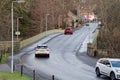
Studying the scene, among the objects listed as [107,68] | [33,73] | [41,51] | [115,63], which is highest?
[115,63]

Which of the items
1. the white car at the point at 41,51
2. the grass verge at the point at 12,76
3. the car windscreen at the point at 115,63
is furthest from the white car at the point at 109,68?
the white car at the point at 41,51

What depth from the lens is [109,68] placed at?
3066cm

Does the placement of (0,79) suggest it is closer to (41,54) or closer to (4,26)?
(41,54)

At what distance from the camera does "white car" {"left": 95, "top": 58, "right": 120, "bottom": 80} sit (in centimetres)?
2964

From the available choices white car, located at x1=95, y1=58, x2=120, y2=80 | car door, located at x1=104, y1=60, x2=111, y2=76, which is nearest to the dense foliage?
white car, located at x1=95, y1=58, x2=120, y2=80

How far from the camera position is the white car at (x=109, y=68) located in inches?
1167

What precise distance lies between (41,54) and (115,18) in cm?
1102

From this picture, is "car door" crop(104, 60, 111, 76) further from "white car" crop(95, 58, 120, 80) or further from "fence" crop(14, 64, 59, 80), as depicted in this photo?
"fence" crop(14, 64, 59, 80)

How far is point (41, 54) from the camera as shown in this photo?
51312 millimetres

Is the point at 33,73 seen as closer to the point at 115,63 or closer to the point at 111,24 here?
the point at 115,63

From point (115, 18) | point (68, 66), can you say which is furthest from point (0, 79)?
point (115, 18)

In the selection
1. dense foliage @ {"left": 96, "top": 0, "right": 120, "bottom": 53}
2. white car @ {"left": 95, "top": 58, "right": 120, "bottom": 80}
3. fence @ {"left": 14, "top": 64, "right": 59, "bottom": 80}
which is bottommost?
fence @ {"left": 14, "top": 64, "right": 59, "bottom": 80}

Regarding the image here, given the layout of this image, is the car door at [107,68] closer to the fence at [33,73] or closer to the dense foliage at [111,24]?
the fence at [33,73]

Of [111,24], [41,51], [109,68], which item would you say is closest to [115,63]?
[109,68]
